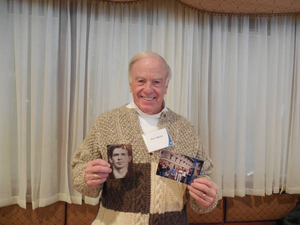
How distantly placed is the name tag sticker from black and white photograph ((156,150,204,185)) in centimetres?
8

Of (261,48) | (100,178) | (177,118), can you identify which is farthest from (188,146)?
(261,48)

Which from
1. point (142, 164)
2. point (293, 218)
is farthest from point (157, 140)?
point (293, 218)

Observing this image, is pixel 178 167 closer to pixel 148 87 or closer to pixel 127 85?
pixel 148 87

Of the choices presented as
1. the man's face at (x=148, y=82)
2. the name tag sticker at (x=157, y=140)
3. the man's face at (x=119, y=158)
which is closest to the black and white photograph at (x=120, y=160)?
the man's face at (x=119, y=158)

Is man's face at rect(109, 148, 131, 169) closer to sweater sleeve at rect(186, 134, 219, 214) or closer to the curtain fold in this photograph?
sweater sleeve at rect(186, 134, 219, 214)

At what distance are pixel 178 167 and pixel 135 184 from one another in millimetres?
234

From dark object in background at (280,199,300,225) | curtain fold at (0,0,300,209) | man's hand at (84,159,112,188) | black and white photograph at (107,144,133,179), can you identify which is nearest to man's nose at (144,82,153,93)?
black and white photograph at (107,144,133,179)

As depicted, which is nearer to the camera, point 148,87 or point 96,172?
point 96,172

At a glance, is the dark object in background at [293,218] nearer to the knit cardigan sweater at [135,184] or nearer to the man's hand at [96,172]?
the knit cardigan sweater at [135,184]

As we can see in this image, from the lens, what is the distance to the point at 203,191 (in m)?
1.02

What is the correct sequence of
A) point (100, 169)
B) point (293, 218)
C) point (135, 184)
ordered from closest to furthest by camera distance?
1. point (100, 169)
2. point (135, 184)
3. point (293, 218)

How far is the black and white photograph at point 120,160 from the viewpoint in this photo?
38.6 inches

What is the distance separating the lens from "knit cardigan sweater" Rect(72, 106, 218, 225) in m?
1.06

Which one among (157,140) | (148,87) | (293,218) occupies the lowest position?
(293,218)
